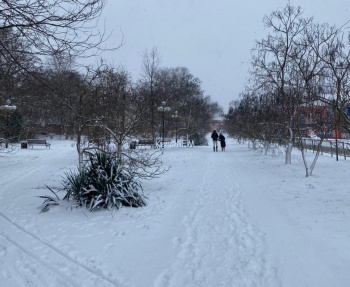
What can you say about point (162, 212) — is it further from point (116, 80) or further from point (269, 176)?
point (116, 80)

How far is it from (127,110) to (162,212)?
8237 mm

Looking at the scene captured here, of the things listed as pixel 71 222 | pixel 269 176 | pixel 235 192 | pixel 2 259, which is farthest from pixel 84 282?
pixel 269 176

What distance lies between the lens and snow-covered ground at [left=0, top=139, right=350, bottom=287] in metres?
4.21

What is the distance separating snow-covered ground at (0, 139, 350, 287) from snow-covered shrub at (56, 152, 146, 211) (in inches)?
10.3

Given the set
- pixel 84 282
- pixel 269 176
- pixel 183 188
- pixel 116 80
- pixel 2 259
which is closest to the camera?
pixel 84 282

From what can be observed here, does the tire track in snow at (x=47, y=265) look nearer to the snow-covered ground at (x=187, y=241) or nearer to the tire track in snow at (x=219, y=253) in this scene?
the snow-covered ground at (x=187, y=241)

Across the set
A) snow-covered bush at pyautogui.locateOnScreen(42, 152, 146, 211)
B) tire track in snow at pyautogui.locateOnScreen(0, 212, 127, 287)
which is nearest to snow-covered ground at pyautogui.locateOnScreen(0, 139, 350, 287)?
tire track in snow at pyautogui.locateOnScreen(0, 212, 127, 287)

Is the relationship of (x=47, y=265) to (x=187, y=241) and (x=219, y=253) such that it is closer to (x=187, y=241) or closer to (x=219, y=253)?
(x=187, y=241)

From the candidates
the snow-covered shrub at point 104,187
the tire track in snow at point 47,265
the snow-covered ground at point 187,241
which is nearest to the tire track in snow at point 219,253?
the snow-covered ground at point 187,241

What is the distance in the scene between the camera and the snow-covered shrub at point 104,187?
775cm

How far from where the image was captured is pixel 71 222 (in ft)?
22.3

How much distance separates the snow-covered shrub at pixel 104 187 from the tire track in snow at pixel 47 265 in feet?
6.50

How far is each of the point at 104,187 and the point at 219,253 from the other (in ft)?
11.7

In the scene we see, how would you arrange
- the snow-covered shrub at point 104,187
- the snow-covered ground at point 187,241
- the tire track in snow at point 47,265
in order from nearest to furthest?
the tire track in snow at point 47,265, the snow-covered ground at point 187,241, the snow-covered shrub at point 104,187
